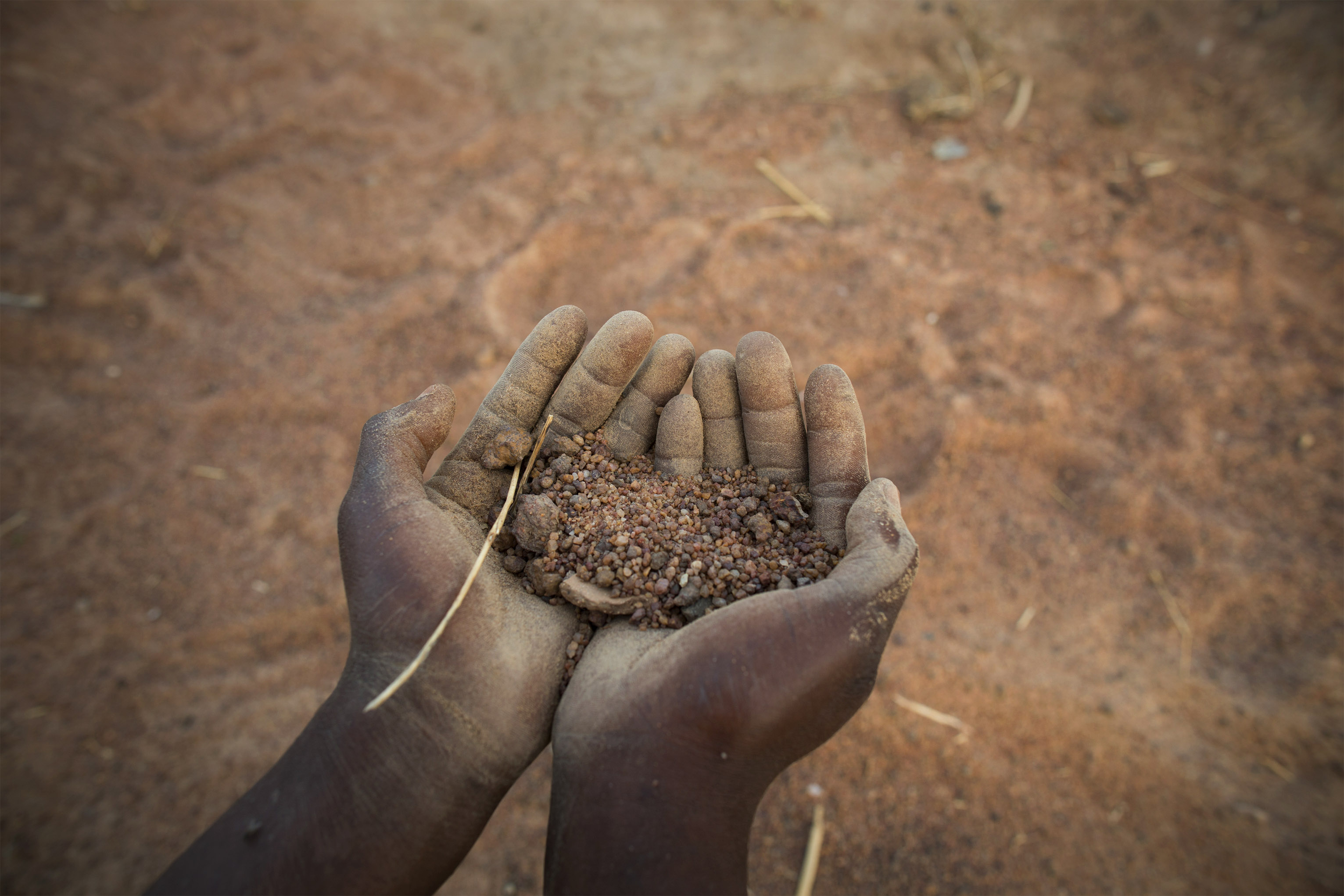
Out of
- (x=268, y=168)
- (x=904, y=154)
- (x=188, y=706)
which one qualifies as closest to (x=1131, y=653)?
(x=904, y=154)

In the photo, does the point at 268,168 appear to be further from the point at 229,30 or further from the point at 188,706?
the point at 188,706

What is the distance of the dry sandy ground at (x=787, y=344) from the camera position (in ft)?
8.19

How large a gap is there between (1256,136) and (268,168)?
5.79 metres

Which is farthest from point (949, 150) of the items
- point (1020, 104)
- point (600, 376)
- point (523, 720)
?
point (523, 720)

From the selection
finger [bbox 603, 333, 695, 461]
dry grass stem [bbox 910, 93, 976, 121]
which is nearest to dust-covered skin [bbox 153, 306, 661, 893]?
finger [bbox 603, 333, 695, 461]

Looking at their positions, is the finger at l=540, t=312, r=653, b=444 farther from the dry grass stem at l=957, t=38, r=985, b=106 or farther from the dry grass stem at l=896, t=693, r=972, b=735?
the dry grass stem at l=957, t=38, r=985, b=106

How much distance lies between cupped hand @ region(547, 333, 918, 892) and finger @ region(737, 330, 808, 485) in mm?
431

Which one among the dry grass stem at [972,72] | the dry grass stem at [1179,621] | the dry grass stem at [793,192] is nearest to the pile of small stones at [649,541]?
the dry grass stem at [1179,621]

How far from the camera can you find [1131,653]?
2.69 metres

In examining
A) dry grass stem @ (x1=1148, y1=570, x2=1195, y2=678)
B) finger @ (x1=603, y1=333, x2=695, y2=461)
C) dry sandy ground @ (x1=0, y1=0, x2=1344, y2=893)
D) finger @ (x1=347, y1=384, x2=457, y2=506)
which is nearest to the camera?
finger @ (x1=347, y1=384, x2=457, y2=506)

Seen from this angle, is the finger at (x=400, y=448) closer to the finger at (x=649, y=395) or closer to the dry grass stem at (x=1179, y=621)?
the finger at (x=649, y=395)

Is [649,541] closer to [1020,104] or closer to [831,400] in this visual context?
[831,400]

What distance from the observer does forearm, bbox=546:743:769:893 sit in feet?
4.80

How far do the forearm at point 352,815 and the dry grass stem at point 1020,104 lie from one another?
4.35m
